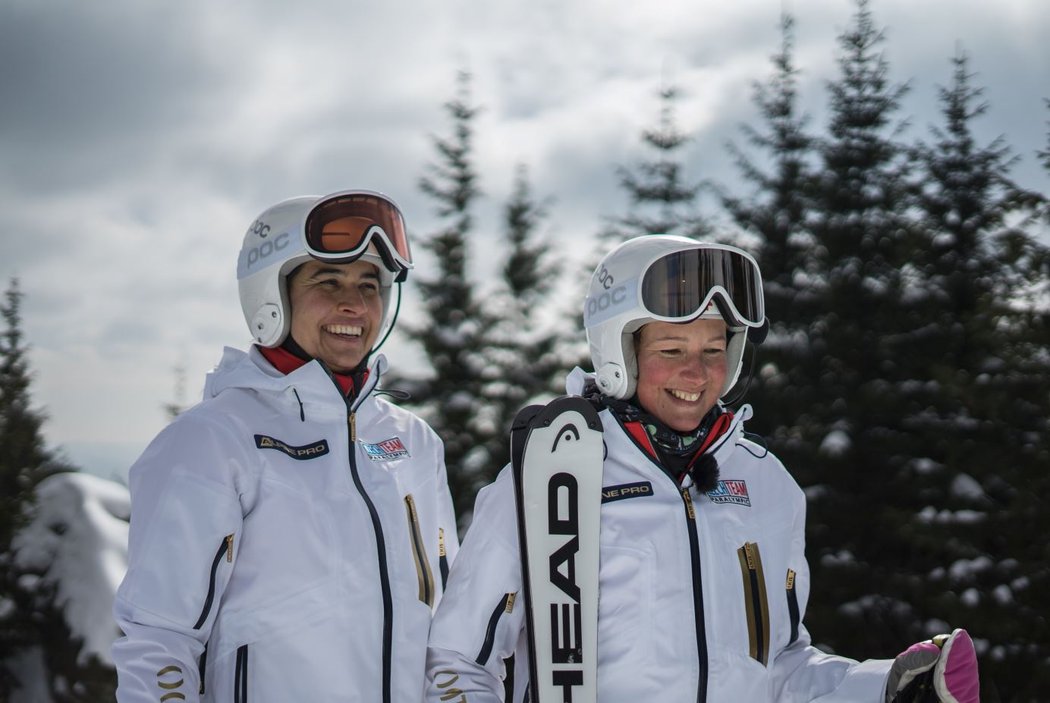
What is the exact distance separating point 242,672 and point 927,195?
1030 inches

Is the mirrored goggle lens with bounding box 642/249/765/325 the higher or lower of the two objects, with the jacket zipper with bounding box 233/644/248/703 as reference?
higher

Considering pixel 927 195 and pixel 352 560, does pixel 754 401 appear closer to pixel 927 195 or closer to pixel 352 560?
pixel 927 195

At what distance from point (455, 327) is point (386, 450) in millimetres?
30310

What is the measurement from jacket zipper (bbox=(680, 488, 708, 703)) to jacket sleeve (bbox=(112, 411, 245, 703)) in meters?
1.32

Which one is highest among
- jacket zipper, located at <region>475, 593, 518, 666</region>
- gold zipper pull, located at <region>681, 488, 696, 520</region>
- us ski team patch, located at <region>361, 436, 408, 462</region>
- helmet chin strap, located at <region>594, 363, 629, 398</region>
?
helmet chin strap, located at <region>594, 363, 629, 398</region>

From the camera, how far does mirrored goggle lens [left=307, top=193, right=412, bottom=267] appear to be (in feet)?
12.8

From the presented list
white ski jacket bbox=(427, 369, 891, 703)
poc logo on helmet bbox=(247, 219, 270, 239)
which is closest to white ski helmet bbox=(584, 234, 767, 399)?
white ski jacket bbox=(427, 369, 891, 703)

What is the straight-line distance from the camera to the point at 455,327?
112 ft

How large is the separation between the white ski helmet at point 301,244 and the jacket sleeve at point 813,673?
1626 millimetres

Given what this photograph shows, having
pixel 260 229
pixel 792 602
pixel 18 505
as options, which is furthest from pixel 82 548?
pixel 792 602

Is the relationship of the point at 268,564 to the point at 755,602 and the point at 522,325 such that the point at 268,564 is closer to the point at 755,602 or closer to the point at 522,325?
the point at 755,602

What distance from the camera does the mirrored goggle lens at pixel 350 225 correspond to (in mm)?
3898

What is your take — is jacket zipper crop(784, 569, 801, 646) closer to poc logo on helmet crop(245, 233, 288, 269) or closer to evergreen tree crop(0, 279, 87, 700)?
poc logo on helmet crop(245, 233, 288, 269)

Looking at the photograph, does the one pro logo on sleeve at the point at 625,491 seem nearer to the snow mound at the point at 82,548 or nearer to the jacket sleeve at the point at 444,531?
the jacket sleeve at the point at 444,531
